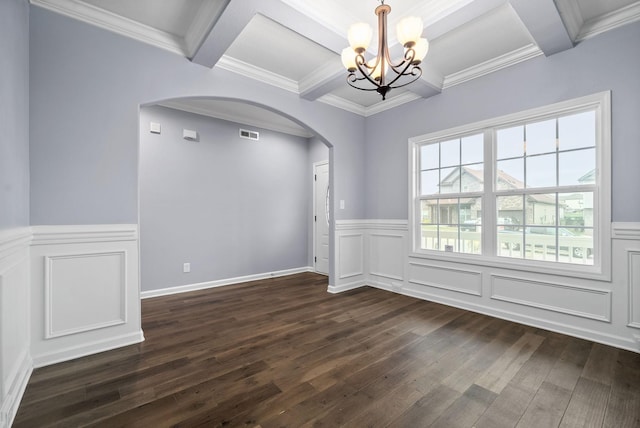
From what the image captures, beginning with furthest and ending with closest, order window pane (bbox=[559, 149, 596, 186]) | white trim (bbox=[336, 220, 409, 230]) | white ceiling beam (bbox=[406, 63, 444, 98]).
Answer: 1. white trim (bbox=[336, 220, 409, 230])
2. white ceiling beam (bbox=[406, 63, 444, 98])
3. window pane (bbox=[559, 149, 596, 186])

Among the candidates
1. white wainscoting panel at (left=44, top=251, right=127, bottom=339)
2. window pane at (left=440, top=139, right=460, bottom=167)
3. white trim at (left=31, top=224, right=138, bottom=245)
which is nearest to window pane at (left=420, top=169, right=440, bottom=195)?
window pane at (left=440, top=139, right=460, bottom=167)

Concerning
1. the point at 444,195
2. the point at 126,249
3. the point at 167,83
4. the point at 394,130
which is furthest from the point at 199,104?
the point at 444,195

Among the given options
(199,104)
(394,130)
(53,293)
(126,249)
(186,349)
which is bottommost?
(186,349)

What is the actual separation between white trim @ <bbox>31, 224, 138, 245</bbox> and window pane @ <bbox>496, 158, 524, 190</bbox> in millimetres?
3867

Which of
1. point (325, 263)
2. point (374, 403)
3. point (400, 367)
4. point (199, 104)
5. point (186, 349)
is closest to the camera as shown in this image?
point (374, 403)

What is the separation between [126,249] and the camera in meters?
2.53

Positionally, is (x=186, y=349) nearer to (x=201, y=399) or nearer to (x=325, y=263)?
(x=201, y=399)

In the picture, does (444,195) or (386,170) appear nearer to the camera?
(444,195)

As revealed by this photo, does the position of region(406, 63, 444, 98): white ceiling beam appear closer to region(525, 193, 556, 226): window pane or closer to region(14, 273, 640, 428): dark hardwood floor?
region(525, 193, 556, 226): window pane

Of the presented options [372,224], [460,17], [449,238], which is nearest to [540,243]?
[449,238]

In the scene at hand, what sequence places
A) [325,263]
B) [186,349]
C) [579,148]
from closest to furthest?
[186,349] → [579,148] → [325,263]

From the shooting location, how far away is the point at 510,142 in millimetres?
3160

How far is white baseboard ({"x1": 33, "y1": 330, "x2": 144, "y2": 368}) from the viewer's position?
2.16 m

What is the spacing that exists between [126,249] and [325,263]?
3532mm
